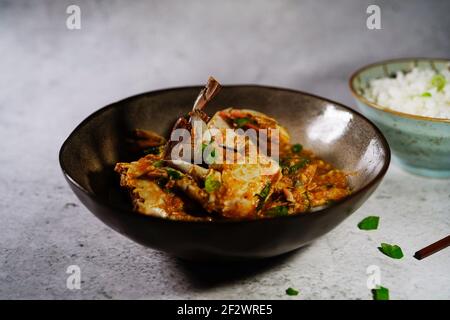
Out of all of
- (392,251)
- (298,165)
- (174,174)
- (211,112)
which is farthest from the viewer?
(211,112)

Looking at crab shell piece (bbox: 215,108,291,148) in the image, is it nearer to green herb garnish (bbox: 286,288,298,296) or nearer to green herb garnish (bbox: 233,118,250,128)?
green herb garnish (bbox: 233,118,250,128)

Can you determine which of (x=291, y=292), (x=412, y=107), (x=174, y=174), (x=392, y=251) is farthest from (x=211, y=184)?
(x=412, y=107)

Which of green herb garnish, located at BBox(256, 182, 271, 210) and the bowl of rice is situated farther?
the bowl of rice

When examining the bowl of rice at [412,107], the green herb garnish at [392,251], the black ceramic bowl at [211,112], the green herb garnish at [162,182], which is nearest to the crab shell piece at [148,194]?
the green herb garnish at [162,182]

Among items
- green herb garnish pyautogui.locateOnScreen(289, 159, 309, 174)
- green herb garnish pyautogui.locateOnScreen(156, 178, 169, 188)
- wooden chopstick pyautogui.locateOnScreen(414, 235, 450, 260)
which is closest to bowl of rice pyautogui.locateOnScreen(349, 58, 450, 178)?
green herb garnish pyautogui.locateOnScreen(289, 159, 309, 174)

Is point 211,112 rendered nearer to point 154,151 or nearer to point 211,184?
point 154,151
